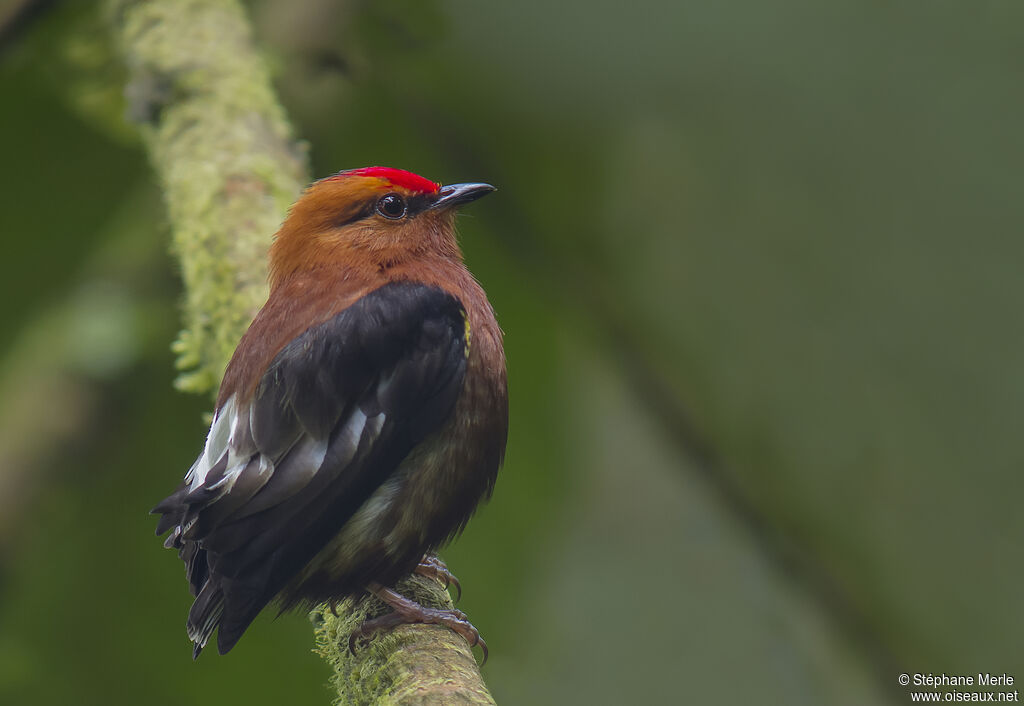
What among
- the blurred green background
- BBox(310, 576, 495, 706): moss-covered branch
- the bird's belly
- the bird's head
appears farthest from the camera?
the blurred green background

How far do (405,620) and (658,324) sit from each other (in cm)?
303

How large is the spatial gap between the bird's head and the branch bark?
0.24m

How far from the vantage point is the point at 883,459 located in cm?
463

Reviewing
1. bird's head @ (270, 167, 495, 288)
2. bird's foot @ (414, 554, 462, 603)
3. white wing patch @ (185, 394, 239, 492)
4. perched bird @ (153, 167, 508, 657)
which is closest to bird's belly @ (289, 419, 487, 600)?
perched bird @ (153, 167, 508, 657)

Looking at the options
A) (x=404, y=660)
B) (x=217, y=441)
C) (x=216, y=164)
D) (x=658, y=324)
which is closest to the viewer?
(x=404, y=660)

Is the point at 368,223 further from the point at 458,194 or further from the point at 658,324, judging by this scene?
the point at 658,324

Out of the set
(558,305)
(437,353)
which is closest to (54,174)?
(558,305)

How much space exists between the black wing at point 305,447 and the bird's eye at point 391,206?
0.49 meters

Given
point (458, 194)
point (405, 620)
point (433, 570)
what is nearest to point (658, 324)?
point (458, 194)

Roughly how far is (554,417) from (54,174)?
260cm

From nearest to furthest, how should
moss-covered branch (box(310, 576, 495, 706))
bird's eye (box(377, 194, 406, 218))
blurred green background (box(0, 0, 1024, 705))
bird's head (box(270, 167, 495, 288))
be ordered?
1. moss-covered branch (box(310, 576, 495, 706))
2. bird's head (box(270, 167, 495, 288))
3. bird's eye (box(377, 194, 406, 218))
4. blurred green background (box(0, 0, 1024, 705))

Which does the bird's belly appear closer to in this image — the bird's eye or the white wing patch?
the white wing patch

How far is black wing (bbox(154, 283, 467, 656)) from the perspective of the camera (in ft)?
7.22

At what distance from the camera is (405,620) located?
2.19m
